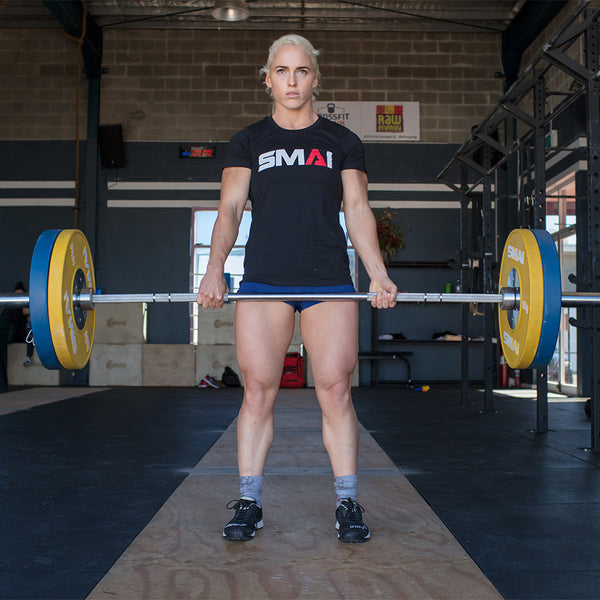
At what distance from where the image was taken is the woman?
66.8 inches

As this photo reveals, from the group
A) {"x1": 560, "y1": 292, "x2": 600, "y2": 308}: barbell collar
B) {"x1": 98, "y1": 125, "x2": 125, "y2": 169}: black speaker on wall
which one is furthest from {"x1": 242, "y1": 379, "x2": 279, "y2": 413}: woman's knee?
{"x1": 98, "y1": 125, "x2": 125, "y2": 169}: black speaker on wall

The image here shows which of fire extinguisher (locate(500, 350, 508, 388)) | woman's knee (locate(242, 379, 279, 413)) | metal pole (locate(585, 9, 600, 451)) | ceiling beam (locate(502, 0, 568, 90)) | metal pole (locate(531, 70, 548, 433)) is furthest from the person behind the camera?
fire extinguisher (locate(500, 350, 508, 388))

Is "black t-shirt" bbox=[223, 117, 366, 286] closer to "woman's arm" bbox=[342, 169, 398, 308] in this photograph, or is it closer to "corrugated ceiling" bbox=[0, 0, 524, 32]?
"woman's arm" bbox=[342, 169, 398, 308]

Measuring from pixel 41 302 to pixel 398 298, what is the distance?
3.19 feet

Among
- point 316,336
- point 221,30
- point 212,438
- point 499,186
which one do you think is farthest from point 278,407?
point 221,30

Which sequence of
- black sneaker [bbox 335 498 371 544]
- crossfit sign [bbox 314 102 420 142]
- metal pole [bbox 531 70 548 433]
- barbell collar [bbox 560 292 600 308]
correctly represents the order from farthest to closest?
1. crossfit sign [bbox 314 102 420 142]
2. metal pole [bbox 531 70 548 433]
3. barbell collar [bbox 560 292 600 308]
4. black sneaker [bbox 335 498 371 544]

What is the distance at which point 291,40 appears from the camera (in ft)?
5.67

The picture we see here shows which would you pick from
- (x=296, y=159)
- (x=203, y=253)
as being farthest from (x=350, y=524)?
(x=203, y=253)

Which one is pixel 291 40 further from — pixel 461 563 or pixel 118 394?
pixel 118 394

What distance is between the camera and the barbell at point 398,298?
181 cm

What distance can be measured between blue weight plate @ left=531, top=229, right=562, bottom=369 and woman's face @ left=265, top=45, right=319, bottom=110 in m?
0.77

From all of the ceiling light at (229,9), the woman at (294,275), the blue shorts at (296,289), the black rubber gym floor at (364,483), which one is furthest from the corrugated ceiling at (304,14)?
the blue shorts at (296,289)

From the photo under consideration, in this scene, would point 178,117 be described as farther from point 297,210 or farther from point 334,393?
point 334,393

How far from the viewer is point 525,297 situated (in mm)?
1867
